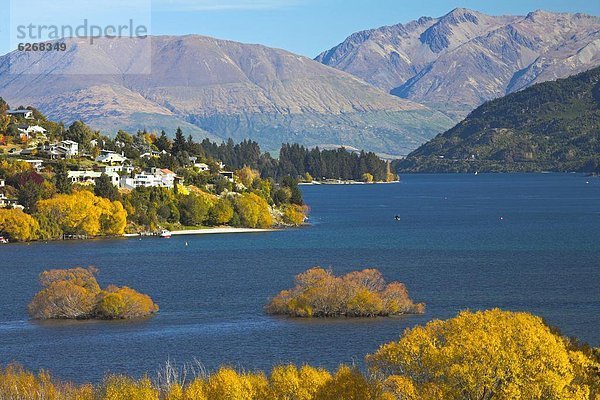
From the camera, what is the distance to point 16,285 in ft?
281

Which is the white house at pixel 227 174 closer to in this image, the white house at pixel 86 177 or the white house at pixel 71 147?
the white house at pixel 71 147

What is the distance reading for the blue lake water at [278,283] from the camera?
194 ft

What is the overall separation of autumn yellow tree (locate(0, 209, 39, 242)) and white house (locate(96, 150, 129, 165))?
3223cm

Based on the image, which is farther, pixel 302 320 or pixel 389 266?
pixel 389 266

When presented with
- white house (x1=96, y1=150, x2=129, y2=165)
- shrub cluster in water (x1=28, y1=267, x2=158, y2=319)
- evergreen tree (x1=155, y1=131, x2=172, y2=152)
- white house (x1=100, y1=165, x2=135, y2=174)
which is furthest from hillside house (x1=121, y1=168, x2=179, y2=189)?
shrub cluster in water (x1=28, y1=267, x2=158, y2=319)

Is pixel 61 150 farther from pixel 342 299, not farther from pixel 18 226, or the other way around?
pixel 342 299

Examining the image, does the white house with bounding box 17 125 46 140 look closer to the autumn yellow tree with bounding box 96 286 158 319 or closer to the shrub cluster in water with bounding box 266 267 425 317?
the autumn yellow tree with bounding box 96 286 158 319

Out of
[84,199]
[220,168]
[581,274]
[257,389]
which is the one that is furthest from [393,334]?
[220,168]

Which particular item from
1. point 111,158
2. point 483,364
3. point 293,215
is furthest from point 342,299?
point 111,158

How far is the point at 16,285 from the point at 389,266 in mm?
31481

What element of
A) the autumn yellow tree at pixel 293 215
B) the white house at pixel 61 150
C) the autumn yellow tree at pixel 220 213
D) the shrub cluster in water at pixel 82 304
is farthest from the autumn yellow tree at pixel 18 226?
the shrub cluster in water at pixel 82 304

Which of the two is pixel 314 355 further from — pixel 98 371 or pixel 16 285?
pixel 16 285

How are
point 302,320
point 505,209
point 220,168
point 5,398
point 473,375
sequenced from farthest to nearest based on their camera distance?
point 505,209 < point 220,168 < point 302,320 < point 5,398 < point 473,375

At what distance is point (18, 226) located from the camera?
12281 cm
